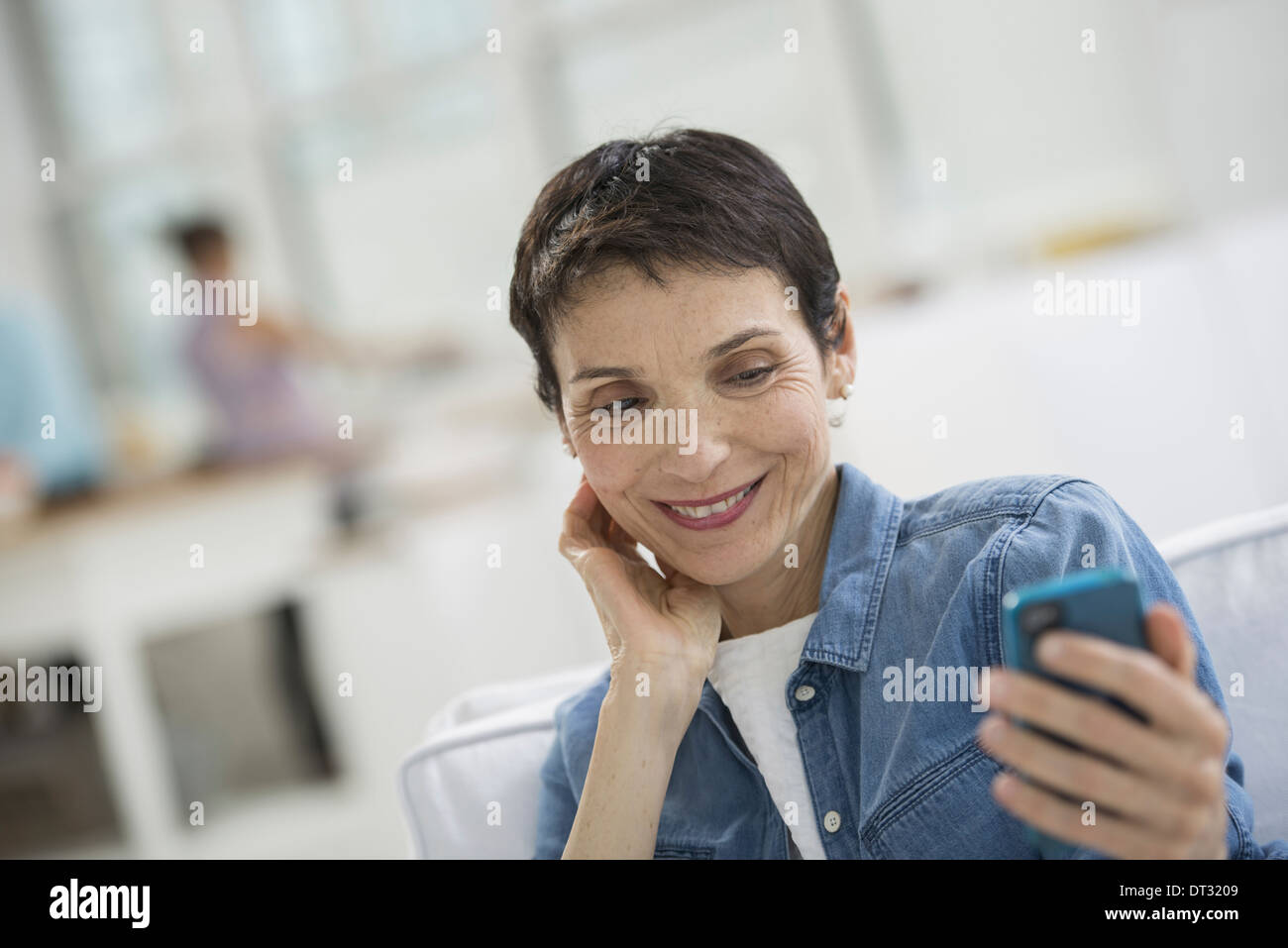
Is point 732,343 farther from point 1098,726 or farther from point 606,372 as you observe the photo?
point 1098,726

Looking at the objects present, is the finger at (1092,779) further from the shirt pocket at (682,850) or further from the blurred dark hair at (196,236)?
the blurred dark hair at (196,236)

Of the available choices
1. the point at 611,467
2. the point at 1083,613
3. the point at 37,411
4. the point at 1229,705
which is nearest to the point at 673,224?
the point at 611,467

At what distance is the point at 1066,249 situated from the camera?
450 centimetres

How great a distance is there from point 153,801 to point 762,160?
267 centimetres

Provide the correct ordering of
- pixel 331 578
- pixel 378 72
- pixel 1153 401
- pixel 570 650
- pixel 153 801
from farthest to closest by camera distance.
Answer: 1. pixel 378 72
2. pixel 331 578
3. pixel 153 801
4. pixel 570 650
5. pixel 1153 401

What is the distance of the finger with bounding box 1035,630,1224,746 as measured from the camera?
58 cm

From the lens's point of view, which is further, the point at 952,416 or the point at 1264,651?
the point at 952,416

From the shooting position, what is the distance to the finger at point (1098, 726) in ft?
1.95

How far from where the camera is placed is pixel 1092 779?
0.61 metres

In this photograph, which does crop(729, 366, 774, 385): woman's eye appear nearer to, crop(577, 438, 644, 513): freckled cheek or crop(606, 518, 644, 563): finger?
crop(577, 438, 644, 513): freckled cheek

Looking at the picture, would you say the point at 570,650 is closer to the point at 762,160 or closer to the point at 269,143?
the point at 762,160

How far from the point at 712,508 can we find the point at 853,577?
15 centimetres

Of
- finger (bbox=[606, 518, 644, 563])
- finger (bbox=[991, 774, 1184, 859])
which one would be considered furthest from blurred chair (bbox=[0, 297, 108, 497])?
finger (bbox=[991, 774, 1184, 859])
